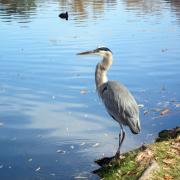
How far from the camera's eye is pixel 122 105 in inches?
422

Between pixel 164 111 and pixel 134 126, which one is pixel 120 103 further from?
pixel 164 111

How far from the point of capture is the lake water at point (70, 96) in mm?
12305

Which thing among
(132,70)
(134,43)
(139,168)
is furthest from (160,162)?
(134,43)

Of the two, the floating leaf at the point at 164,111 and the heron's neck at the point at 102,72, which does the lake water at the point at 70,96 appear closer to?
the floating leaf at the point at 164,111

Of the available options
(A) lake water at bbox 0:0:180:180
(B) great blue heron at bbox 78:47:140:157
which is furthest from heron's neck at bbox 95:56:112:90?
(A) lake water at bbox 0:0:180:180

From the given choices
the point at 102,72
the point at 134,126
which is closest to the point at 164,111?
the point at 102,72

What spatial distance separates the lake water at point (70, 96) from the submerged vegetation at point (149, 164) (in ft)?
3.01

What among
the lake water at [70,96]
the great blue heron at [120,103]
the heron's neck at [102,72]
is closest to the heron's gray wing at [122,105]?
the great blue heron at [120,103]

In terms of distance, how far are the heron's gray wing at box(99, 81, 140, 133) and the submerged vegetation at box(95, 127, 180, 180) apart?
60 centimetres

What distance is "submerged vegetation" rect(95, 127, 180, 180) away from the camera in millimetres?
9180

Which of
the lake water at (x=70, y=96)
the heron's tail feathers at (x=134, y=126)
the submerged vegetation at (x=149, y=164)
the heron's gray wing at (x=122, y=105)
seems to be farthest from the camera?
the lake water at (x=70, y=96)

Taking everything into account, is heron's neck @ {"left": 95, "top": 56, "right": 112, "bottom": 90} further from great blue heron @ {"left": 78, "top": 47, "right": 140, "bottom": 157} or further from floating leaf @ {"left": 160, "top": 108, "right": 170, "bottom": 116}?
floating leaf @ {"left": 160, "top": 108, "right": 170, "bottom": 116}

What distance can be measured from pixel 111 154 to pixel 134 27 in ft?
95.3

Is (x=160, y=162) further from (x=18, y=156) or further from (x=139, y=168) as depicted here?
(x=18, y=156)
